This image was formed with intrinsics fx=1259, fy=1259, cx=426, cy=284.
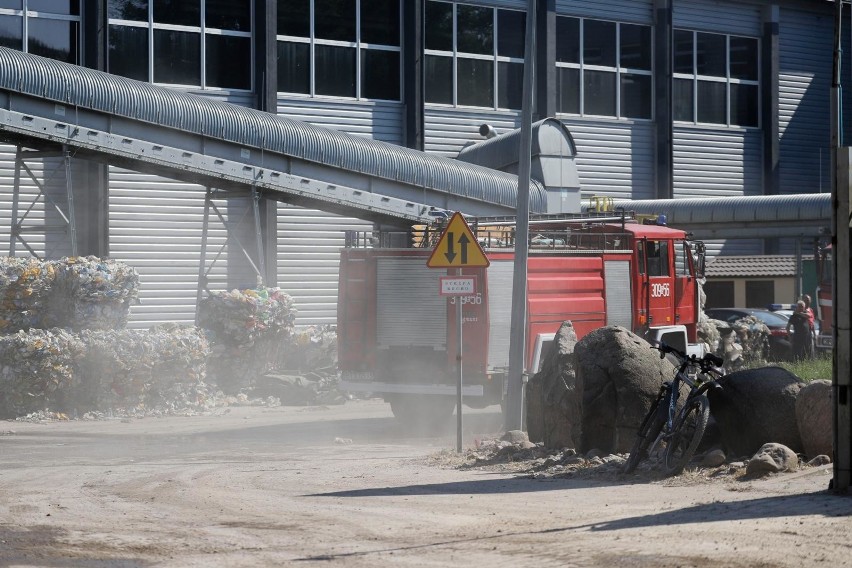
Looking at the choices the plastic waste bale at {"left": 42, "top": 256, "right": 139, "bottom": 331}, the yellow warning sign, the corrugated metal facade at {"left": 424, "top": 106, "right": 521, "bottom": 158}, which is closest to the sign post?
the yellow warning sign

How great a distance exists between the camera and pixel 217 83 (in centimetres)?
3259

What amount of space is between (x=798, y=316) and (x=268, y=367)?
13141 mm

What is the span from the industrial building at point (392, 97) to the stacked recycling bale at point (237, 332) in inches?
124

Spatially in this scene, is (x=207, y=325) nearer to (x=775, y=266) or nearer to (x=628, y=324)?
(x=628, y=324)

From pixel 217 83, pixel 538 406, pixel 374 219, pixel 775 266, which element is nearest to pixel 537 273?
pixel 538 406

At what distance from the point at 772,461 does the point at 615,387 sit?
7.61 feet

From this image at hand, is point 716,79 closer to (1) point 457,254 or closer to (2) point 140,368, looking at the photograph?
(2) point 140,368

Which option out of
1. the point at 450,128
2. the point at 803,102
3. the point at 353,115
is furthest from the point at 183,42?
the point at 803,102

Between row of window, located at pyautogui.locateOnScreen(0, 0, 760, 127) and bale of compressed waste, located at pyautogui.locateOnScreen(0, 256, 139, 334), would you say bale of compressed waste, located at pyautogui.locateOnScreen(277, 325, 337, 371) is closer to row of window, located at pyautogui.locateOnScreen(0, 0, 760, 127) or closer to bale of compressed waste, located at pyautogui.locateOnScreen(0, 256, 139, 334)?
bale of compressed waste, located at pyautogui.locateOnScreen(0, 256, 139, 334)

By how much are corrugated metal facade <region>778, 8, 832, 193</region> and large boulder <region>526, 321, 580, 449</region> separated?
30231mm

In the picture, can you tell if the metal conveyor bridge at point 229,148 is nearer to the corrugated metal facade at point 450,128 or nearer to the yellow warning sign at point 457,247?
the corrugated metal facade at point 450,128

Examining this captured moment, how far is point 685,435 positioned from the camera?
11.9 m

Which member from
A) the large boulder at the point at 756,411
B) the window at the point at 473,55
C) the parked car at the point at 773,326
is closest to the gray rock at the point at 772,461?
the large boulder at the point at 756,411

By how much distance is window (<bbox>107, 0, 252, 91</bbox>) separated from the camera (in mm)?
31078
